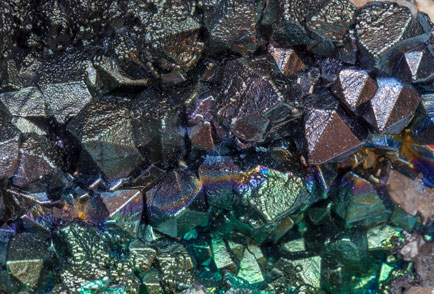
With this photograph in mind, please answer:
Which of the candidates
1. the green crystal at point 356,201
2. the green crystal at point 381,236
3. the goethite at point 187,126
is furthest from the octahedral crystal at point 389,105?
the green crystal at point 381,236

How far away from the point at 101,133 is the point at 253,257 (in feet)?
1.31

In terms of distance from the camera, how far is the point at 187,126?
3.71ft

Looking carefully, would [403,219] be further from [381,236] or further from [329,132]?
[329,132]

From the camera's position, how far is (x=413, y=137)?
119cm

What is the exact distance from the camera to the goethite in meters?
1.08

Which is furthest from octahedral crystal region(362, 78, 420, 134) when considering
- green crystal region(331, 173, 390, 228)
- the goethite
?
green crystal region(331, 173, 390, 228)

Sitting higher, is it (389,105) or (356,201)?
(389,105)

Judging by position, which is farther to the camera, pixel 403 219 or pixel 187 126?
pixel 403 219

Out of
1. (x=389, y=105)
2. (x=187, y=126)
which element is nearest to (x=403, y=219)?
(x=389, y=105)

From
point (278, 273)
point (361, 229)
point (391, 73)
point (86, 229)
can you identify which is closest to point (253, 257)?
point (278, 273)

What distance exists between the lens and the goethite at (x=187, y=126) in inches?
42.4

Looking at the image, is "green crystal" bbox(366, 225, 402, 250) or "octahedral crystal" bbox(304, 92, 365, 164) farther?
"green crystal" bbox(366, 225, 402, 250)

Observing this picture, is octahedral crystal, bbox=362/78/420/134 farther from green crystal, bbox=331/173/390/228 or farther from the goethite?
green crystal, bbox=331/173/390/228

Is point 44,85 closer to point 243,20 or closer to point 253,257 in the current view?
point 243,20
